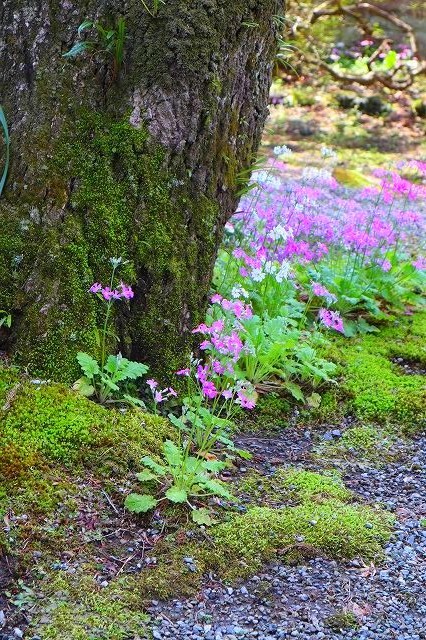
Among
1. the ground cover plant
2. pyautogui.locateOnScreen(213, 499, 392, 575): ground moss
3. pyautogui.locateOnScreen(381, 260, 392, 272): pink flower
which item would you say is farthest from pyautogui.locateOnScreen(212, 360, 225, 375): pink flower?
A: pyautogui.locateOnScreen(381, 260, 392, 272): pink flower

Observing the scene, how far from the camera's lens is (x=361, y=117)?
45.1ft

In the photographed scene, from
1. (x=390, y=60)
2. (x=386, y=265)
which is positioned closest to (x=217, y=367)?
(x=386, y=265)

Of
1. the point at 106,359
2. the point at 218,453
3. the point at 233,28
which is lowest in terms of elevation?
the point at 218,453

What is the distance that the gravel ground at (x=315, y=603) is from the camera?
2123 millimetres

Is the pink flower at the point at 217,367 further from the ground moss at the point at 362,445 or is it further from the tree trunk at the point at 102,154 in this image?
the ground moss at the point at 362,445

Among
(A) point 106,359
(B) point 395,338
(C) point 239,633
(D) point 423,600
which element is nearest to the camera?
(C) point 239,633

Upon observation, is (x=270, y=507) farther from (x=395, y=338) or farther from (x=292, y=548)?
(x=395, y=338)

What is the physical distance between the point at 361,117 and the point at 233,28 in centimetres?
1144

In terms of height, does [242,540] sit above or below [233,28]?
below

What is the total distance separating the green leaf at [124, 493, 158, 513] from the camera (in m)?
2.44

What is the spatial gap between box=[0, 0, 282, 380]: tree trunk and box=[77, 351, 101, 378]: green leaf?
0.21ft

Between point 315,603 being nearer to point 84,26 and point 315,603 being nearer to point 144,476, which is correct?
point 144,476

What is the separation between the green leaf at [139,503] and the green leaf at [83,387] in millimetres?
489

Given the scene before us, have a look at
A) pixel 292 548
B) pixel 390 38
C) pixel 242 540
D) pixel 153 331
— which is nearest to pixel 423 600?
pixel 292 548
